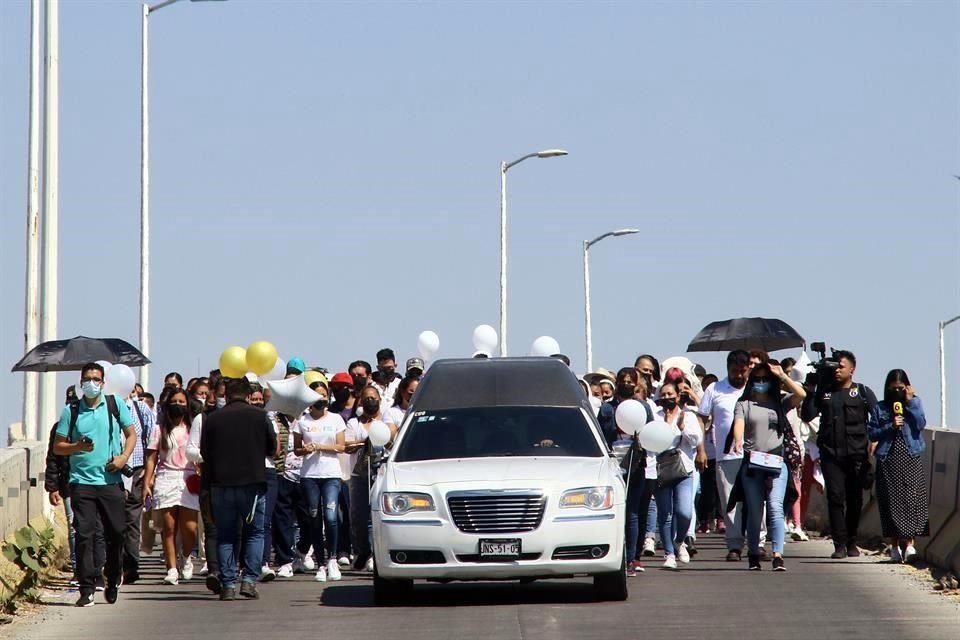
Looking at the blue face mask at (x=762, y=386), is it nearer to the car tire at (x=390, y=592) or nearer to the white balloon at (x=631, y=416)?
the white balloon at (x=631, y=416)

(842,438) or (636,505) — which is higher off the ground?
(842,438)

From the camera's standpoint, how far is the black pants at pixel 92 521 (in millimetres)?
17906

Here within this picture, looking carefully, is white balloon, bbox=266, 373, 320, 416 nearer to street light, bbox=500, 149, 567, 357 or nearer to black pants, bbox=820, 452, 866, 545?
black pants, bbox=820, 452, 866, 545

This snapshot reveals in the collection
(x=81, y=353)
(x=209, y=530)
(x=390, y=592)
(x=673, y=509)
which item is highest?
(x=81, y=353)

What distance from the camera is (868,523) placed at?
78.0 feet

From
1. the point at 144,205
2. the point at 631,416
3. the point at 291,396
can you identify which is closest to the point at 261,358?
the point at 291,396

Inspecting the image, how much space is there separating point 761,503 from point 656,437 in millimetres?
1148

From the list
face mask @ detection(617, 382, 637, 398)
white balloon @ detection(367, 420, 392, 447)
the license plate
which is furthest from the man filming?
the license plate

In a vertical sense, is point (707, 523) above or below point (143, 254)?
below

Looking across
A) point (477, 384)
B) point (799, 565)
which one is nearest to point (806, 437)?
point (799, 565)

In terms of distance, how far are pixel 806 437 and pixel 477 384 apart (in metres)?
7.66

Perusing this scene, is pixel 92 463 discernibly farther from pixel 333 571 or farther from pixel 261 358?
pixel 261 358

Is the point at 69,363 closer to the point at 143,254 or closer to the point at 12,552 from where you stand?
the point at 12,552

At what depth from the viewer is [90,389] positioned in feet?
58.7
